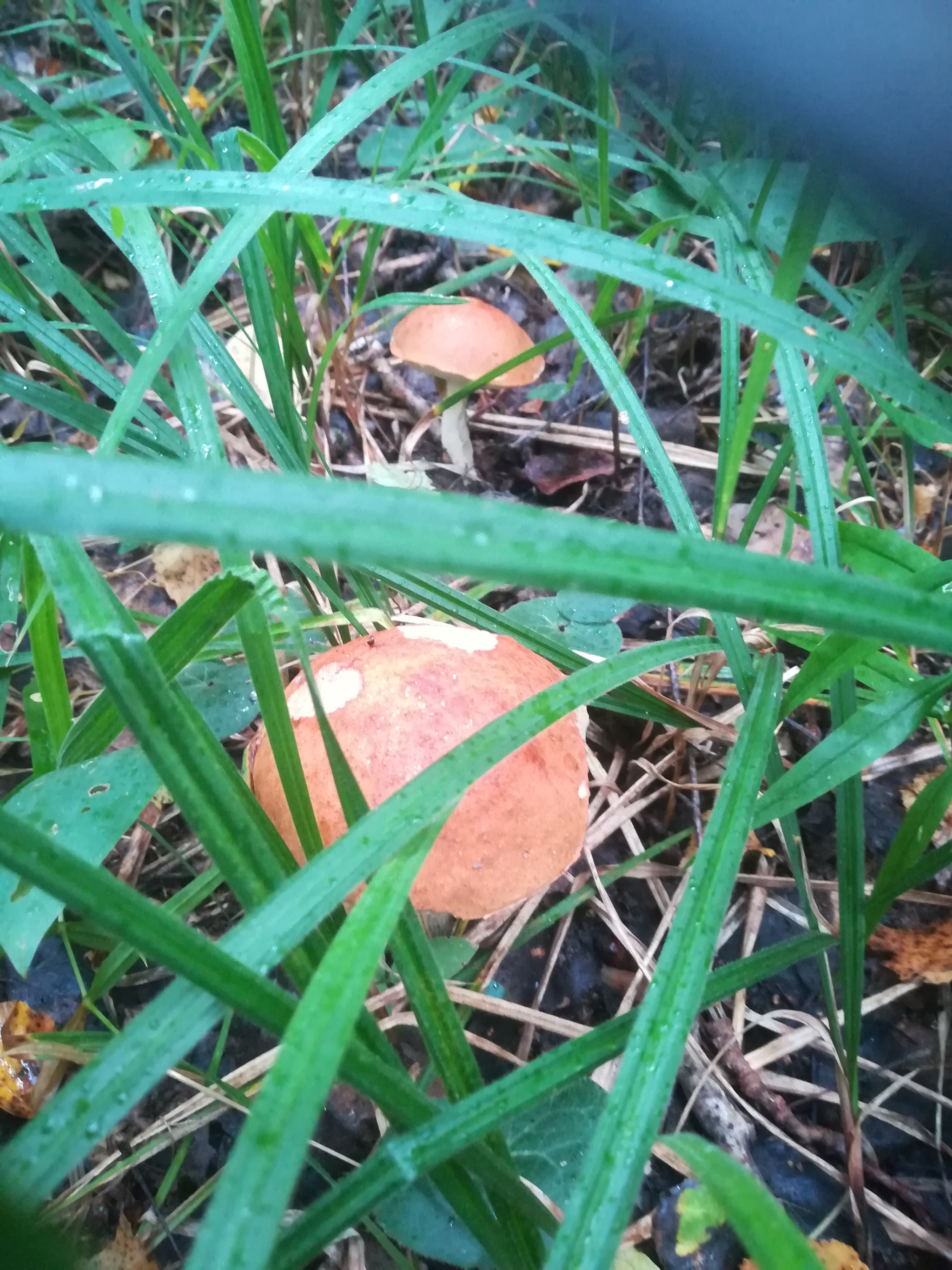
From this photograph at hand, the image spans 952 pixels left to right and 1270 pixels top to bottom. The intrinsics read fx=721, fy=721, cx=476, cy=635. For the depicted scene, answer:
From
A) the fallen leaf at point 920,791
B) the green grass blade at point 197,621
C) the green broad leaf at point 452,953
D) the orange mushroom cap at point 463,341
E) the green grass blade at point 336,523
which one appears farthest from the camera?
the orange mushroom cap at point 463,341

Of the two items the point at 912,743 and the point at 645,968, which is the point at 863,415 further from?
the point at 645,968

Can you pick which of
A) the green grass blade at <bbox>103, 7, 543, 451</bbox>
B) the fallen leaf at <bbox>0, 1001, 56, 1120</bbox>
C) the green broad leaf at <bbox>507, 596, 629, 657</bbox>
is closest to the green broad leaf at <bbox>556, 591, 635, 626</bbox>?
the green broad leaf at <bbox>507, 596, 629, 657</bbox>

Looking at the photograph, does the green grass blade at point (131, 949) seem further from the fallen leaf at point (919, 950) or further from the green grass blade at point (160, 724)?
the fallen leaf at point (919, 950)

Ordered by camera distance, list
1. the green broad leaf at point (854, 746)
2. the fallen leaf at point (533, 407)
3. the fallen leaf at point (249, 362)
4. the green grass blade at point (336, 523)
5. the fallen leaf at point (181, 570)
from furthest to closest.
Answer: the fallen leaf at point (533, 407), the fallen leaf at point (249, 362), the fallen leaf at point (181, 570), the green broad leaf at point (854, 746), the green grass blade at point (336, 523)

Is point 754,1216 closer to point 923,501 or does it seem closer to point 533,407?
point 923,501

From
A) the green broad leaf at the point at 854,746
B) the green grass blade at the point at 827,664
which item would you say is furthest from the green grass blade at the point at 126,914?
the green grass blade at the point at 827,664

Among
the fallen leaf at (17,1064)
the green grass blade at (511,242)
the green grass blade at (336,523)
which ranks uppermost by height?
the green grass blade at (511,242)

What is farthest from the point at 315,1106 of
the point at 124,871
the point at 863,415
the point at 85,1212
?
the point at 863,415

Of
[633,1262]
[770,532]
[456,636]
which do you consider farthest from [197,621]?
[770,532]
